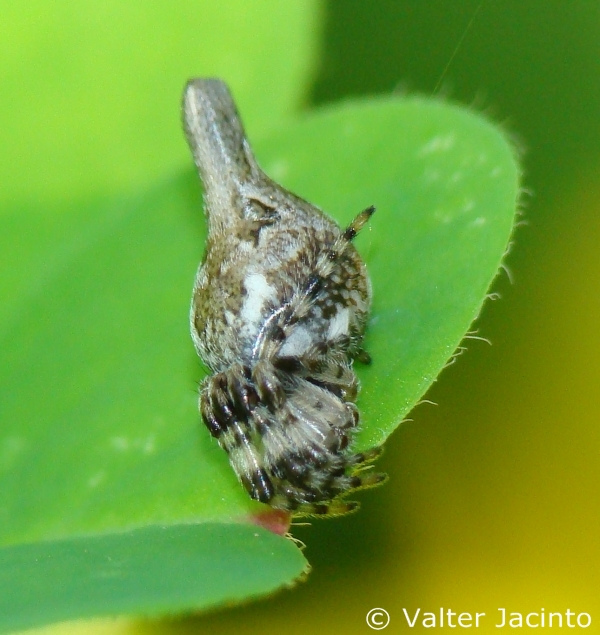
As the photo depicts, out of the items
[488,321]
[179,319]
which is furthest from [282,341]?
[488,321]

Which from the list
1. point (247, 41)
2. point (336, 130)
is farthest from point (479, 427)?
point (247, 41)

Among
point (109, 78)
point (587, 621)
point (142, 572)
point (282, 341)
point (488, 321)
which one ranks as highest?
point (109, 78)

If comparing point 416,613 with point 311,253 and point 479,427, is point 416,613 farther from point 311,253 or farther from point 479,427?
point 311,253

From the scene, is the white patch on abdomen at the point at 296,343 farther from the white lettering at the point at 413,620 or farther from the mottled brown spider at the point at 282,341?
the white lettering at the point at 413,620

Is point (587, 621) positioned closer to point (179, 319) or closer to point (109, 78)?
point (179, 319)

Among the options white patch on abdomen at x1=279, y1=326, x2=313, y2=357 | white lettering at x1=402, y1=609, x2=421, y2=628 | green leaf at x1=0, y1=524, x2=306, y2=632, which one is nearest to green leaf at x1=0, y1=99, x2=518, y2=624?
green leaf at x1=0, y1=524, x2=306, y2=632
